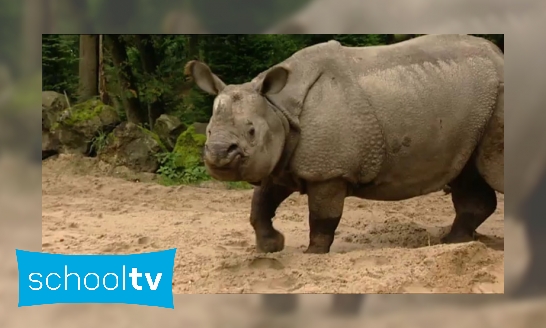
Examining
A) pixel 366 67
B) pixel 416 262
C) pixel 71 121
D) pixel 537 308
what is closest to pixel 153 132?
pixel 71 121

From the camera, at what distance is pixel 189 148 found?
848 cm

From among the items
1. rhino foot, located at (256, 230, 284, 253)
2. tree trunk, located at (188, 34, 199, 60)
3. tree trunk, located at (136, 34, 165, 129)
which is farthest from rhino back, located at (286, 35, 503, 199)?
tree trunk, located at (136, 34, 165, 129)

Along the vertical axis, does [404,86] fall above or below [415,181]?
above

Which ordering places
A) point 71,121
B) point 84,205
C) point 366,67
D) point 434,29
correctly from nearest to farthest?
point 434,29, point 366,67, point 84,205, point 71,121

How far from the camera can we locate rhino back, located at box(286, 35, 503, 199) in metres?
5.24

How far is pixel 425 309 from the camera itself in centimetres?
480

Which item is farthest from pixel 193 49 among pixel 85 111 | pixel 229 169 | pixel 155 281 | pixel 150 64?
pixel 155 281

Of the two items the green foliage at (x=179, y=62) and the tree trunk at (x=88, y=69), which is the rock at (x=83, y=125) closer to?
the green foliage at (x=179, y=62)

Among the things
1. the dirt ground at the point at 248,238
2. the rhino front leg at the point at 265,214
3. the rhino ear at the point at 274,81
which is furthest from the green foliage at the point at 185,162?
the rhino ear at the point at 274,81

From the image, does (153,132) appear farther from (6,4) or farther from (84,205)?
(6,4)

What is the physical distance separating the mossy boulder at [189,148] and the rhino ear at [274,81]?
3.31 meters

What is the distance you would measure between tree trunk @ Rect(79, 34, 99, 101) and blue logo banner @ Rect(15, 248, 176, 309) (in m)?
2.78

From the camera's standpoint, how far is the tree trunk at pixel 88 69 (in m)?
7.24

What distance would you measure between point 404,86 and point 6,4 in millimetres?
2802
